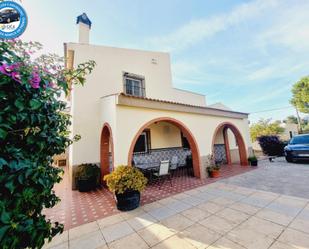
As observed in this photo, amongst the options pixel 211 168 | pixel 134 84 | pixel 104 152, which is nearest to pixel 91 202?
pixel 104 152

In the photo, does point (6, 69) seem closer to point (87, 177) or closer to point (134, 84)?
point (87, 177)

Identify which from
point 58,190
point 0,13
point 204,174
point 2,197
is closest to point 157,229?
point 2,197

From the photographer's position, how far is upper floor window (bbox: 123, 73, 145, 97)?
916 centimetres

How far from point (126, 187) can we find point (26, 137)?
3.33m

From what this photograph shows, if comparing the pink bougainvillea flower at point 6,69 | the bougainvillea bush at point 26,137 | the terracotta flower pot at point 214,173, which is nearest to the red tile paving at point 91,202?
the terracotta flower pot at point 214,173

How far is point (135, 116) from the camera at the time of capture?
225 inches

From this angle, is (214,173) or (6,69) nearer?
(6,69)

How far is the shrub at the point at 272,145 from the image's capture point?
43.3 feet

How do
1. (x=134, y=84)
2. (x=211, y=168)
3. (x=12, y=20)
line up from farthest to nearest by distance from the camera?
1. (x=134, y=84)
2. (x=211, y=168)
3. (x=12, y=20)

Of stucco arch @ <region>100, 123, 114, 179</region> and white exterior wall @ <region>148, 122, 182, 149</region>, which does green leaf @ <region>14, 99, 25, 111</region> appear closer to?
stucco arch @ <region>100, 123, 114, 179</region>

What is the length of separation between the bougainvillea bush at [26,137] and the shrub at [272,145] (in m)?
16.3

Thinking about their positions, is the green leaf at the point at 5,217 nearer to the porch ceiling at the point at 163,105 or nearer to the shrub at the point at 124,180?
the shrub at the point at 124,180

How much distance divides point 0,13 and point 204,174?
8062 millimetres

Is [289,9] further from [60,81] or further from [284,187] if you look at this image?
[60,81]
